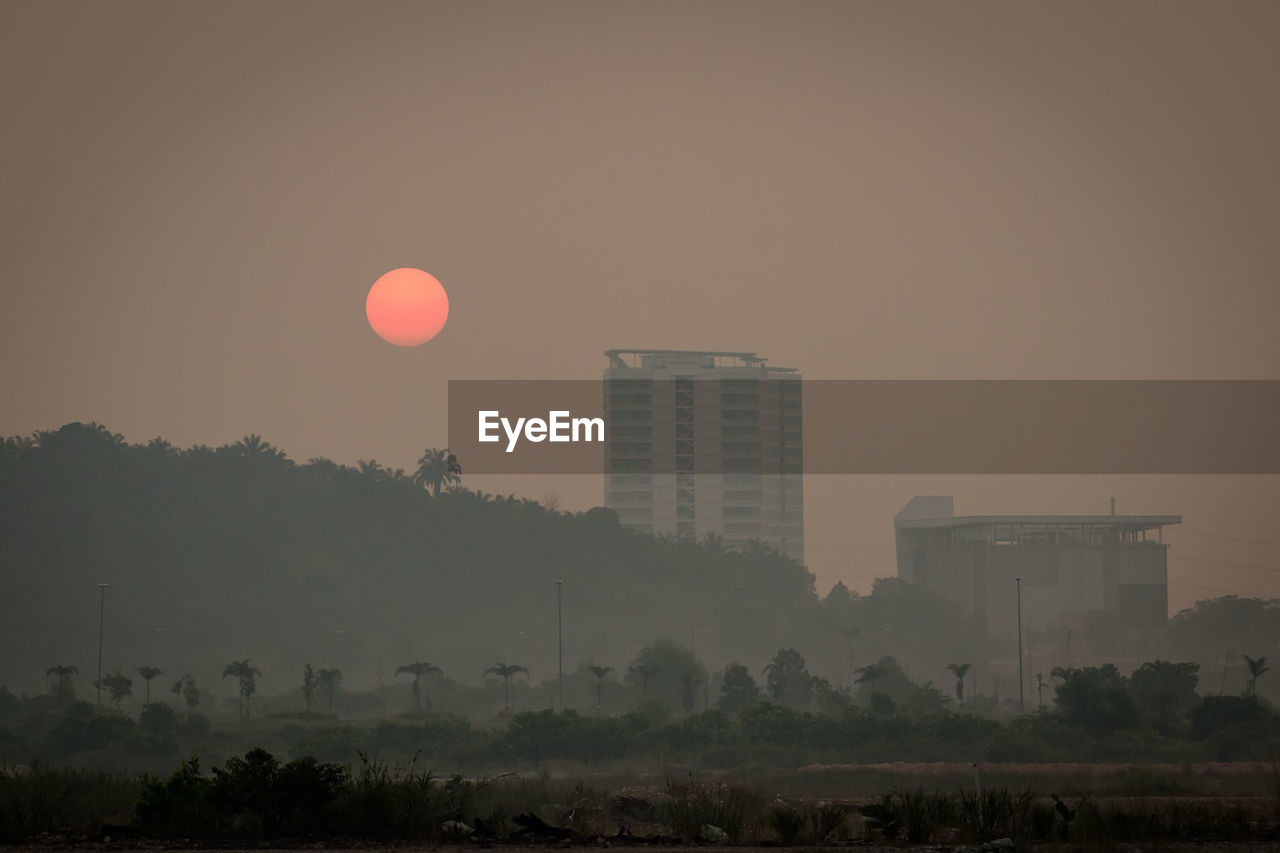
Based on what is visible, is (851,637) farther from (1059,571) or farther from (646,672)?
(646,672)

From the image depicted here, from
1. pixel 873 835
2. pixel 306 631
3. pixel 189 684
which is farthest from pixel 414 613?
pixel 873 835

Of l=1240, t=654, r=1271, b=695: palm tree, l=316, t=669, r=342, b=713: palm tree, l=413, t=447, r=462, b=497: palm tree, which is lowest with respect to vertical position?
l=316, t=669, r=342, b=713: palm tree

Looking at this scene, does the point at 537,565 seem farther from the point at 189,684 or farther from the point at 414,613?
the point at 189,684

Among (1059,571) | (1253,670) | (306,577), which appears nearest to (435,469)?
(306,577)

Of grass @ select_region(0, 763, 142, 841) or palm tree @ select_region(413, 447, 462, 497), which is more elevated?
palm tree @ select_region(413, 447, 462, 497)

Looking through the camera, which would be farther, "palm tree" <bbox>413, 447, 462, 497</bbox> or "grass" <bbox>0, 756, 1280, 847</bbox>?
"palm tree" <bbox>413, 447, 462, 497</bbox>

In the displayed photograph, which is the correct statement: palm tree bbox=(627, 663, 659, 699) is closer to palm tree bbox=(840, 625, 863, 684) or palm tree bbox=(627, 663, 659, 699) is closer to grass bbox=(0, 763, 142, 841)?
palm tree bbox=(840, 625, 863, 684)

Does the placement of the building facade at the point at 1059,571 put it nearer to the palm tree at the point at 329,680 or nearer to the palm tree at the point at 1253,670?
the palm tree at the point at 1253,670

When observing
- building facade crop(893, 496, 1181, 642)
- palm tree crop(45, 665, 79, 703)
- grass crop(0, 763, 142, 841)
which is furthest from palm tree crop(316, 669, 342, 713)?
building facade crop(893, 496, 1181, 642)
